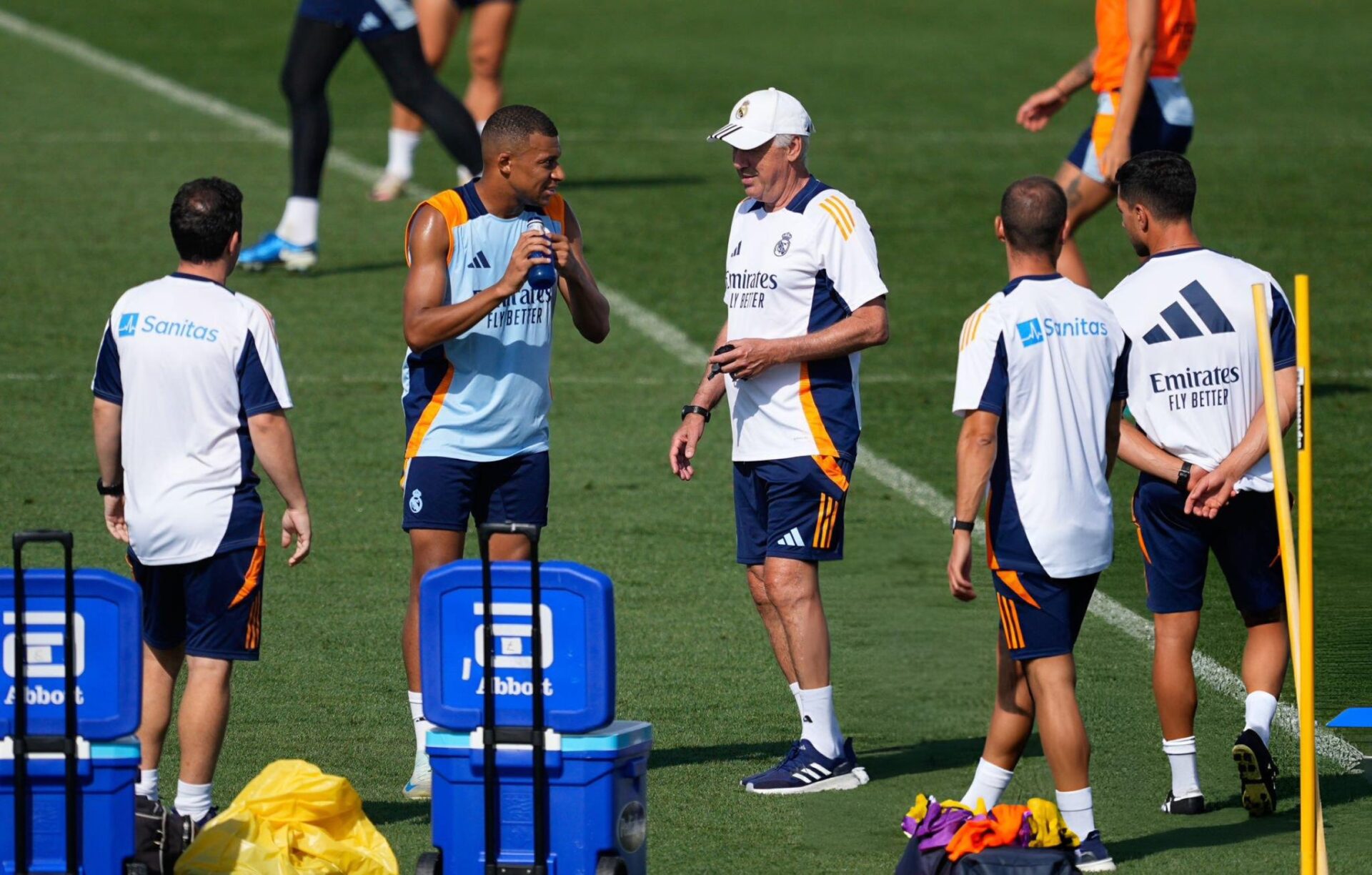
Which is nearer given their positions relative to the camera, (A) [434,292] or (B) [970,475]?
(B) [970,475]

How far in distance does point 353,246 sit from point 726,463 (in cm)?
464

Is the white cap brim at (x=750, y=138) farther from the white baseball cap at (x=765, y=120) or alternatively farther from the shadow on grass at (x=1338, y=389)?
the shadow on grass at (x=1338, y=389)

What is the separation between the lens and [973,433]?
5742mm

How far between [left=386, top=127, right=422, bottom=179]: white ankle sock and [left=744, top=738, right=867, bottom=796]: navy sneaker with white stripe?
9357 mm

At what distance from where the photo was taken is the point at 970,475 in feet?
18.9

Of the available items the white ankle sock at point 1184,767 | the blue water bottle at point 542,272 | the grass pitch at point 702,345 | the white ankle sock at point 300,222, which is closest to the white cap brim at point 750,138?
the blue water bottle at point 542,272

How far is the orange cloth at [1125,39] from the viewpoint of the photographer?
10578 mm

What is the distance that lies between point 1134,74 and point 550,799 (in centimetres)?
612

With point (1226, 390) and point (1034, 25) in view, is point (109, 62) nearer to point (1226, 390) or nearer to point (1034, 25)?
point (1034, 25)

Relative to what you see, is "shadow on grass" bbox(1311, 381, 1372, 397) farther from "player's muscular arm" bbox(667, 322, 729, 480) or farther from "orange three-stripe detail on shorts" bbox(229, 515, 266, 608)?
"orange three-stripe detail on shorts" bbox(229, 515, 266, 608)

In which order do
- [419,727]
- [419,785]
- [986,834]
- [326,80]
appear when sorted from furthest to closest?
1. [326,80]
2. [419,727]
3. [419,785]
4. [986,834]

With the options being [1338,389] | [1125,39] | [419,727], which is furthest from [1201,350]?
[1338,389]

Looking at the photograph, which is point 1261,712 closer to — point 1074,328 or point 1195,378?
point 1195,378

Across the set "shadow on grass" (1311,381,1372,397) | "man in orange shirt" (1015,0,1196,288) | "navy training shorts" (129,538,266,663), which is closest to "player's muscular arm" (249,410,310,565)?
"navy training shorts" (129,538,266,663)
